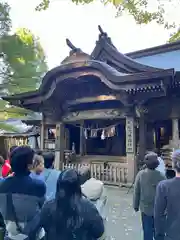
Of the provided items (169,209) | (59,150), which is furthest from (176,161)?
(59,150)

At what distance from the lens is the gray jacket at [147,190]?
322 centimetres

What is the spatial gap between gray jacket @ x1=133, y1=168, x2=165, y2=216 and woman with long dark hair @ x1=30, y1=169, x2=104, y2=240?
152cm

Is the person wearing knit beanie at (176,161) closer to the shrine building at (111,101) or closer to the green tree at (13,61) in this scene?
the shrine building at (111,101)

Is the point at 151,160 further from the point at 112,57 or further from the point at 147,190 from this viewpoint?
the point at 112,57

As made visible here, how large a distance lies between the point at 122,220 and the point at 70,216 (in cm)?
356

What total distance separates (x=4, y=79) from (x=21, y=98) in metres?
2.22

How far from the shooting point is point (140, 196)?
3.34m

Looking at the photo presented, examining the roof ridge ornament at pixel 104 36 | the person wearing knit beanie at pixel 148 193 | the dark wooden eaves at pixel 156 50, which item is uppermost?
the dark wooden eaves at pixel 156 50

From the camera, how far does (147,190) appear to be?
3254 millimetres

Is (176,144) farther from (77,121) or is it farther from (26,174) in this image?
(26,174)

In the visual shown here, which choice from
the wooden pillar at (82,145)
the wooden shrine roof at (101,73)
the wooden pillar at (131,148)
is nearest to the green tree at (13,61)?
the wooden shrine roof at (101,73)

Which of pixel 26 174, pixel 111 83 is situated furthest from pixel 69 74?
pixel 26 174

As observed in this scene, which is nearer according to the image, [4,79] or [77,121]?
[4,79]

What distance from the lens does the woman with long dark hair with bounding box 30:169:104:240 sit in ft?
5.96
